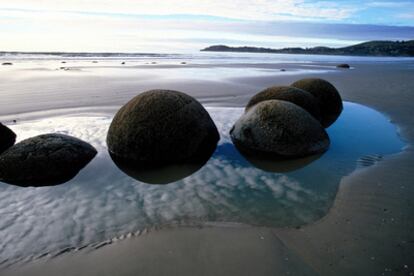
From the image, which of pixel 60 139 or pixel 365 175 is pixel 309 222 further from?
pixel 60 139

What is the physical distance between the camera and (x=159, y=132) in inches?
245

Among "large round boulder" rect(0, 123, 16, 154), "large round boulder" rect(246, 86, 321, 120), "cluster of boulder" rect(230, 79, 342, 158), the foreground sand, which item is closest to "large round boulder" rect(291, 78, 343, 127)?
"large round boulder" rect(246, 86, 321, 120)

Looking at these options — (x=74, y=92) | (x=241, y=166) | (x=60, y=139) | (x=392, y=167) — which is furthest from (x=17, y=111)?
(x=392, y=167)

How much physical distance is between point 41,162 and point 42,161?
0.07 ft

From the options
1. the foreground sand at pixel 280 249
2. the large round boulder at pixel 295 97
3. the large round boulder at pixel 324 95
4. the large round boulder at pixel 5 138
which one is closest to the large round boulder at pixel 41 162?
the large round boulder at pixel 5 138

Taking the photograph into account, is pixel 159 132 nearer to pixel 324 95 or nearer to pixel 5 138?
pixel 5 138

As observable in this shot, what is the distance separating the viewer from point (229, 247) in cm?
364

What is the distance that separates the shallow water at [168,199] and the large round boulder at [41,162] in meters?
0.21

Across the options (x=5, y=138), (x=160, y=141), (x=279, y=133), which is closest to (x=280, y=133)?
(x=279, y=133)

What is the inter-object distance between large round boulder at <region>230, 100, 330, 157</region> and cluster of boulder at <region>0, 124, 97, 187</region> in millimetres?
2977

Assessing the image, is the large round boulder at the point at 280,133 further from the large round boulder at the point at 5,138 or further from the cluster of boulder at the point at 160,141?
the large round boulder at the point at 5,138

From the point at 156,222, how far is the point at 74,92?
36.1 ft

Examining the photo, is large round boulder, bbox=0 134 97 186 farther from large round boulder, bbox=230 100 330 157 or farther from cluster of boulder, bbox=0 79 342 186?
large round boulder, bbox=230 100 330 157

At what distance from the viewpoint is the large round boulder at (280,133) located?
21.9 feet
